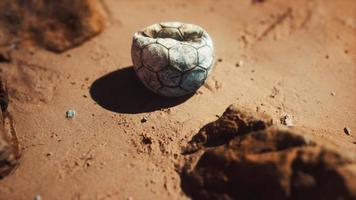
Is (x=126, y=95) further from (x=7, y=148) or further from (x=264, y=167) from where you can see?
(x=264, y=167)

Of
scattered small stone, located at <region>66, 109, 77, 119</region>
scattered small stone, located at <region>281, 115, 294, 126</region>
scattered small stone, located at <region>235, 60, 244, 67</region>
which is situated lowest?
scattered small stone, located at <region>66, 109, 77, 119</region>

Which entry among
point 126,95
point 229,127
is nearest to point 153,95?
point 126,95

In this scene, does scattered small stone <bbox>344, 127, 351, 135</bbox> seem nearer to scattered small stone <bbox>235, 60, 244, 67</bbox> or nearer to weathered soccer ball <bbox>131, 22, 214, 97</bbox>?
scattered small stone <bbox>235, 60, 244, 67</bbox>

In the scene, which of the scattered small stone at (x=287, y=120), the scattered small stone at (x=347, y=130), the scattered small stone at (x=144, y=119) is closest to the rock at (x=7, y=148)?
the scattered small stone at (x=144, y=119)

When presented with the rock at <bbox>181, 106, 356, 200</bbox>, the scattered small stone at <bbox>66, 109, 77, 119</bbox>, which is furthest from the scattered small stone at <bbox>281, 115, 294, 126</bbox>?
the scattered small stone at <bbox>66, 109, 77, 119</bbox>

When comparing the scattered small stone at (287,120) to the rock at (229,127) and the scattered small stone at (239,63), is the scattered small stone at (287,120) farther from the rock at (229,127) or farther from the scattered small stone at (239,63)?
the scattered small stone at (239,63)
